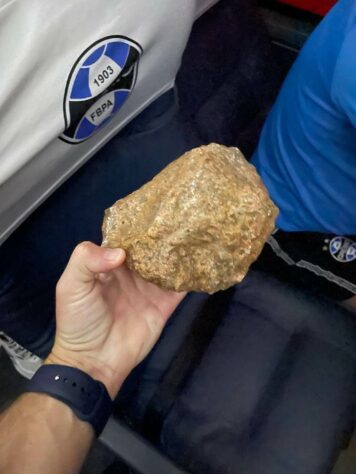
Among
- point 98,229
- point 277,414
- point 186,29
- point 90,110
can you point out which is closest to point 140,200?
point 90,110

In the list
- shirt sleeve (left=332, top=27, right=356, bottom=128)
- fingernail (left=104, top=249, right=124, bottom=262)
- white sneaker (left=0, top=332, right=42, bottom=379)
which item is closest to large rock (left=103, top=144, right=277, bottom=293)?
fingernail (left=104, top=249, right=124, bottom=262)

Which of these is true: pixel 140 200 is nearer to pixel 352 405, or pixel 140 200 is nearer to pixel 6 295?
pixel 6 295

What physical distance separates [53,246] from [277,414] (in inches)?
22.6

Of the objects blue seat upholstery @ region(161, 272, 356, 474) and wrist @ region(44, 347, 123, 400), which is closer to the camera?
wrist @ region(44, 347, 123, 400)

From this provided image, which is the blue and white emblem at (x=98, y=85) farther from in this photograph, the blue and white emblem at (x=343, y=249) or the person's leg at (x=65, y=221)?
the blue and white emblem at (x=343, y=249)

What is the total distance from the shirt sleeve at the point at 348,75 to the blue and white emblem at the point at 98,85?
0.39 metres

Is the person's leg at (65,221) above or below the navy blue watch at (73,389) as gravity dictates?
above

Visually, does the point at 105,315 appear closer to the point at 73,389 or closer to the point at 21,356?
the point at 73,389

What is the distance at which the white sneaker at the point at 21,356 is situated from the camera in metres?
1.09

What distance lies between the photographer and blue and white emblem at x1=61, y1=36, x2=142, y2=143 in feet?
2.51

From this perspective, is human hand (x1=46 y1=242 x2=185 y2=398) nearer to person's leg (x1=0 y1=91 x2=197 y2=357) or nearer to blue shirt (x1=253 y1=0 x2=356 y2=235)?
person's leg (x1=0 y1=91 x2=197 y2=357)

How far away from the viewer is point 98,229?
1044 mm

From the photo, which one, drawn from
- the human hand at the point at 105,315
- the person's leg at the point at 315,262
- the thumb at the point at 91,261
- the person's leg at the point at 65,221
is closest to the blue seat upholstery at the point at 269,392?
the person's leg at the point at 315,262

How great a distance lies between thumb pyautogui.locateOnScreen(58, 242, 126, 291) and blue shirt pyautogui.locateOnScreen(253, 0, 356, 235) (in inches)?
22.4
